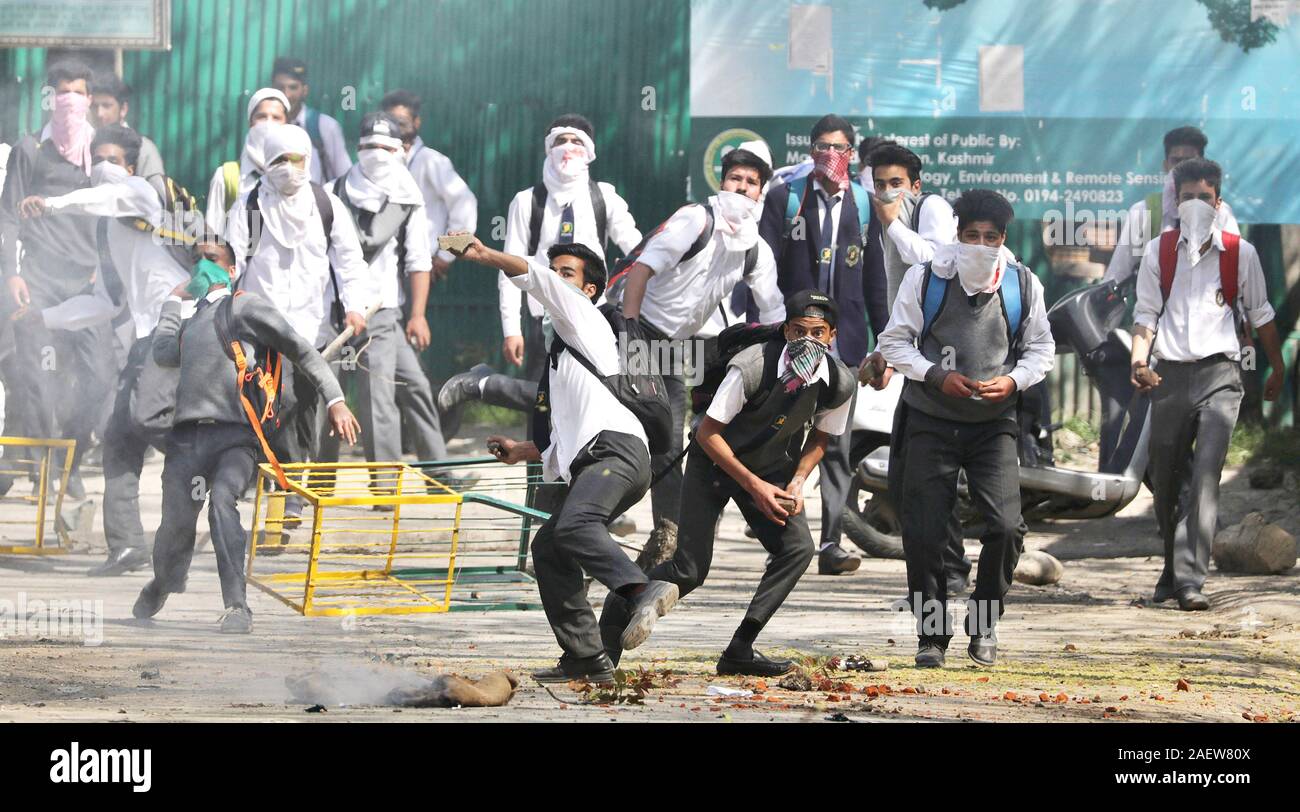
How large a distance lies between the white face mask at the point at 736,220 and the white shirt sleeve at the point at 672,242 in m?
0.10

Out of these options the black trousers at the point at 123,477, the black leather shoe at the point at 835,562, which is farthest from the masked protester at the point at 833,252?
the black trousers at the point at 123,477

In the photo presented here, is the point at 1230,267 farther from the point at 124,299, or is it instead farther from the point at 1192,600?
the point at 124,299

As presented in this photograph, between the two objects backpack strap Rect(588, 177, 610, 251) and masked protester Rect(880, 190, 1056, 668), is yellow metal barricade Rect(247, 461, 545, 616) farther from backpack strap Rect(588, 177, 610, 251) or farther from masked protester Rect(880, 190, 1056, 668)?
masked protester Rect(880, 190, 1056, 668)

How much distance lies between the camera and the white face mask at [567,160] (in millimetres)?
11148

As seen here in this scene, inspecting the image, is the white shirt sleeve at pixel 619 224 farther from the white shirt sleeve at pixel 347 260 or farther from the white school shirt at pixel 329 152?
the white school shirt at pixel 329 152

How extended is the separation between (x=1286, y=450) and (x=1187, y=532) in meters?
3.86

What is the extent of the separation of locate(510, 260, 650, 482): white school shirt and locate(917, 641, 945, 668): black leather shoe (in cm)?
143

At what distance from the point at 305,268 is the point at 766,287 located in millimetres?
2738

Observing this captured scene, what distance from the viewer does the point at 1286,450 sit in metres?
13.0

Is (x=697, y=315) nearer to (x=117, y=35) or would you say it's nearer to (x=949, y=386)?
(x=949, y=386)

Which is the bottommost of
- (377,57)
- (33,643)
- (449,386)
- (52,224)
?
(33,643)

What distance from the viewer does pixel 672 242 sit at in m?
9.52

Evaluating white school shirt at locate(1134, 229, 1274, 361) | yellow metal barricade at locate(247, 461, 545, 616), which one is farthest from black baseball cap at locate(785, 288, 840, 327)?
white school shirt at locate(1134, 229, 1274, 361)

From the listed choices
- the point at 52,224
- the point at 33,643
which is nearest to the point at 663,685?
the point at 33,643
